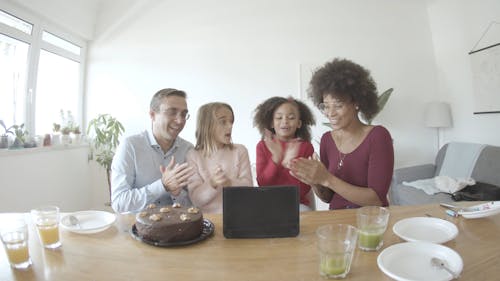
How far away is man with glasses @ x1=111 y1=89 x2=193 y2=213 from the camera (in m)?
1.47

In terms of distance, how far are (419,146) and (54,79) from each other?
5.06 metres

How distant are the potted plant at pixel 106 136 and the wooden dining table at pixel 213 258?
8.98 feet

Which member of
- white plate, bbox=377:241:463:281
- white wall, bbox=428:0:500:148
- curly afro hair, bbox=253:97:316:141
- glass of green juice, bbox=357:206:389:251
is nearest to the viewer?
white plate, bbox=377:241:463:281

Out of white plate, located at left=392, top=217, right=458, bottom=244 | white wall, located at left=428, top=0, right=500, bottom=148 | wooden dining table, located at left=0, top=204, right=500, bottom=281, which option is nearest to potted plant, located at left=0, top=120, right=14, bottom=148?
wooden dining table, located at left=0, top=204, right=500, bottom=281

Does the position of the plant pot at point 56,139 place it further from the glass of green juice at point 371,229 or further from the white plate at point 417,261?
the white plate at point 417,261

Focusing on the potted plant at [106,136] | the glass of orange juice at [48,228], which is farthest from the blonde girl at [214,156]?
the potted plant at [106,136]

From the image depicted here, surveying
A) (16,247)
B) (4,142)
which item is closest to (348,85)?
(16,247)

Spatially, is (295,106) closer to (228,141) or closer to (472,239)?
(228,141)

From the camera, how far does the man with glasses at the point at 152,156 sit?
1.47 m

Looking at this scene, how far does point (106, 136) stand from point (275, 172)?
2774 millimetres

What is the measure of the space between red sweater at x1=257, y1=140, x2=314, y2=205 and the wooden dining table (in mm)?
723

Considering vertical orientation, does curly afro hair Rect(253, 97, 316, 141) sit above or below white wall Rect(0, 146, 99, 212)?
above

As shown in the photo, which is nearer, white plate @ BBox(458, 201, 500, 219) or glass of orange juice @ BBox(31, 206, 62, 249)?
glass of orange juice @ BBox(31, 206, 62, 249)

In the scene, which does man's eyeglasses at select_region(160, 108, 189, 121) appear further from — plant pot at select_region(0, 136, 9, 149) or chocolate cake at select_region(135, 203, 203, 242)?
plant pot at select_region(0, 136, 9, 149)
